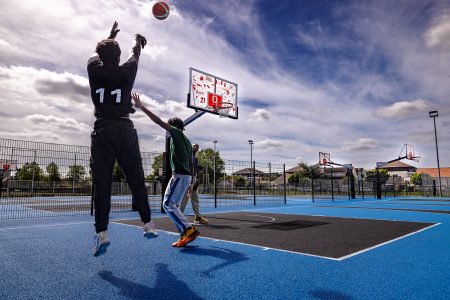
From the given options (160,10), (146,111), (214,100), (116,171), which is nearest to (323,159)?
(214,100)

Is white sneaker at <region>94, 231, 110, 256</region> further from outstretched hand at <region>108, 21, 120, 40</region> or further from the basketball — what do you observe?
the basketball

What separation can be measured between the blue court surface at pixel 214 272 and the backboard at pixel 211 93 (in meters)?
9.01

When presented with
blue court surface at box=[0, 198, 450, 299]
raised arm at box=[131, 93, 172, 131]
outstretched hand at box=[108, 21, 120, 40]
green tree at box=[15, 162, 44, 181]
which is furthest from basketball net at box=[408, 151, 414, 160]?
outstretched hand at box=[108, 21, 120, 40]

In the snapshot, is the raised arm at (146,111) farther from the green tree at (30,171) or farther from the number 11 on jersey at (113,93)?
the green tree at (30,171)

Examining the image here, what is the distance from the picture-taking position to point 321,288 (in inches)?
116

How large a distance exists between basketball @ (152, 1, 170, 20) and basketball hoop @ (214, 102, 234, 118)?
762 centimetres

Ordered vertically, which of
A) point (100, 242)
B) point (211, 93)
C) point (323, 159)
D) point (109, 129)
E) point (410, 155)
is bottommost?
point (100, 242)

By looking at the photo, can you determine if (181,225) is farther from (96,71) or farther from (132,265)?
(96,71)

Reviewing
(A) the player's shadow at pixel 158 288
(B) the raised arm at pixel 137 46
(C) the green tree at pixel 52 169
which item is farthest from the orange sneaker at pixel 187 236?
(C) the green tree at pixel 52 169

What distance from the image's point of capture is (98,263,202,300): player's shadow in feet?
8.90

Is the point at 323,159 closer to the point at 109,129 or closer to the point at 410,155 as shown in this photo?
the point at 410,155

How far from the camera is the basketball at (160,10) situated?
21.0ft

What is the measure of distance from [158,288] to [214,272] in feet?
2.62

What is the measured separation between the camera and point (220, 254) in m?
4.41
